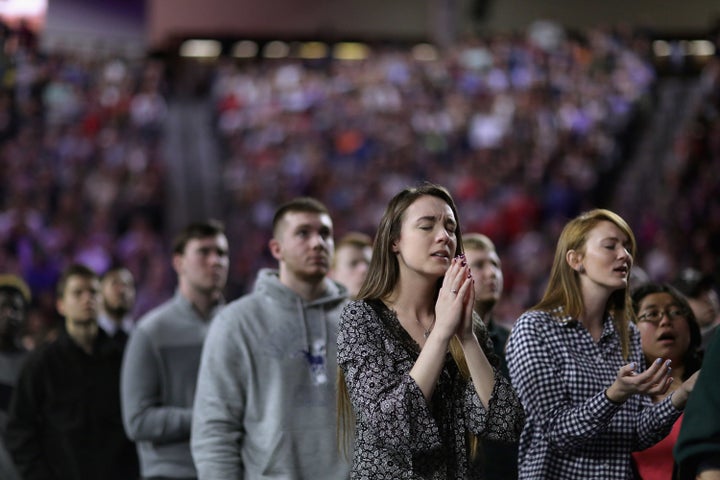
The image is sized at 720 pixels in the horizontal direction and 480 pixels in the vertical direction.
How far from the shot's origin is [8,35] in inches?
540

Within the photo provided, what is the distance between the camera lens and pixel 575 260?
13.1 ft

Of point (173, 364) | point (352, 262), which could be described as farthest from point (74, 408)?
point (352, 262)

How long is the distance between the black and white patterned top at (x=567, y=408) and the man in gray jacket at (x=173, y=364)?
79.9 inches

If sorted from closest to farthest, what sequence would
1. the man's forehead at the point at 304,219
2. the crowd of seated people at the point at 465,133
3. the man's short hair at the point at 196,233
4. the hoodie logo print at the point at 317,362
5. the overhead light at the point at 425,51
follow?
the hoodie logo print at the point at 317,362 → the man's forehead at the point at 304,219 → the man's short hair at the point at 196,233 → the crowd of seated people at the point at 465,133 → the overhead light at the point at 425,51

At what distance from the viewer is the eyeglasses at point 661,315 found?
434cm

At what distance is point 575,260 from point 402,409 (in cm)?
107

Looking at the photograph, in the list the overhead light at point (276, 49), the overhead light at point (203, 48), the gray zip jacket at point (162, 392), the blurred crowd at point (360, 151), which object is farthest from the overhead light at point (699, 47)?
the gray zip jacket at point (162, 392)

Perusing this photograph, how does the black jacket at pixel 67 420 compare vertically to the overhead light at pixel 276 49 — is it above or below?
below

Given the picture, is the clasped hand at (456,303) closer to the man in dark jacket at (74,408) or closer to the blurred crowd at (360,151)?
the man in dark jacket at (74,408)

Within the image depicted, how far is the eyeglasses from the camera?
4340mm

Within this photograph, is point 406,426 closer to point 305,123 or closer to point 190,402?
point 190,402

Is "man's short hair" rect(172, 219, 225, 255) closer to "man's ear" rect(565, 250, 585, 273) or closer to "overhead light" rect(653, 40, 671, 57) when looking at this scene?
"man's ear" rect(565, 250, 585, 273)

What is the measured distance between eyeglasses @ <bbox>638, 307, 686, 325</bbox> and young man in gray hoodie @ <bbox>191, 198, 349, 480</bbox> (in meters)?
1.16

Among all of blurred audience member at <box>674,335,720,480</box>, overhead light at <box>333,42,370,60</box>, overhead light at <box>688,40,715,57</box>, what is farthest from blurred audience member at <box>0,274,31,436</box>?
overhead light at <box>333,42,370,60</box>
